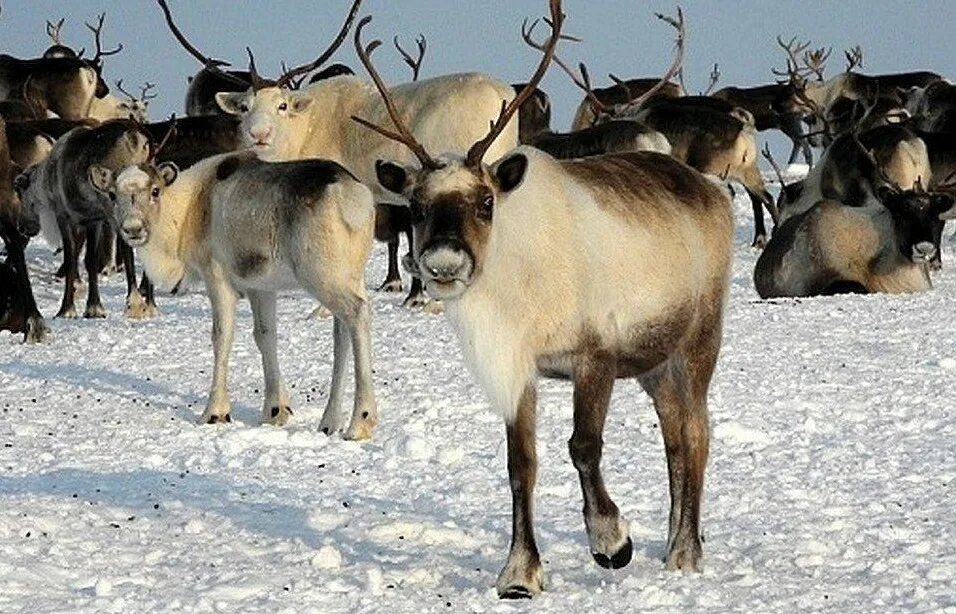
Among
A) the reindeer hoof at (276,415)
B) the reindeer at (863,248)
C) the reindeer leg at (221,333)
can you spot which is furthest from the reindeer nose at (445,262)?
the reindeer at (863,248)

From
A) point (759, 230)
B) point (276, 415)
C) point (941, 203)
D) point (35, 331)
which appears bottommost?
point (759, 230)

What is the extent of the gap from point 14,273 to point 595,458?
27.2ft

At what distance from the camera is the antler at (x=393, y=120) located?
17.3 ft

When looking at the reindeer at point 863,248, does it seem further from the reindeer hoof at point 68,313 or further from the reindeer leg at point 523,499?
the reindeer leg at point 523,499

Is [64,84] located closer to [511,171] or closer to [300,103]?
[300,103]

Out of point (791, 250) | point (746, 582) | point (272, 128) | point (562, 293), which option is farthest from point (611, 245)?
point (791, 250)

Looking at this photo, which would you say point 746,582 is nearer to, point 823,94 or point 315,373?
point 315,373

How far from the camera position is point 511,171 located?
5277 millimetres

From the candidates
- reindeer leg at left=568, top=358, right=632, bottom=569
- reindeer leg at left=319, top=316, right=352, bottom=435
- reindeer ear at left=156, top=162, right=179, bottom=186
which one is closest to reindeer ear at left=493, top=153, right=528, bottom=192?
reindeer leg at left=568, top=358, right=632, bottom=569

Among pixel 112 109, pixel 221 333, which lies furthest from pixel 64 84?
pixel 221 333

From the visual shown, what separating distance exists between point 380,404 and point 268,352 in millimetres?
646

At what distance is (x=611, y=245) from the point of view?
541 centimetres

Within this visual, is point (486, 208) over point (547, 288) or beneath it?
over

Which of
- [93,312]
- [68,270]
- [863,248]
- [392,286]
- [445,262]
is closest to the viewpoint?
[445,262]
